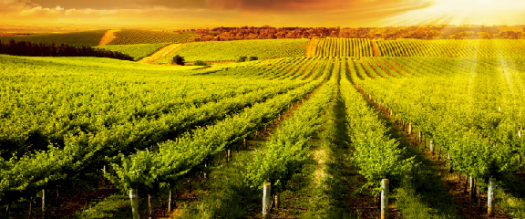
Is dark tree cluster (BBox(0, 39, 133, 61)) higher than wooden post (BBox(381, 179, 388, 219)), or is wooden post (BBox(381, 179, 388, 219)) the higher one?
dark tree cluster (BBox(0, 39, 133, 61))

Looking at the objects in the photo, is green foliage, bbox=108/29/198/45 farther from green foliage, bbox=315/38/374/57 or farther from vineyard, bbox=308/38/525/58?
vineyard, bbox=308/38/525/58

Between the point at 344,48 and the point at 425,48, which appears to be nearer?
the point at 425,48

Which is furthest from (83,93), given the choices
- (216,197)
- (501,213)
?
(501,213)

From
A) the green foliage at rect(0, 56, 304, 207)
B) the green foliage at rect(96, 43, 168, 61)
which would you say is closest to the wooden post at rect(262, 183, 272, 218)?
the green foliage at rect(0, 56, 304, 207)

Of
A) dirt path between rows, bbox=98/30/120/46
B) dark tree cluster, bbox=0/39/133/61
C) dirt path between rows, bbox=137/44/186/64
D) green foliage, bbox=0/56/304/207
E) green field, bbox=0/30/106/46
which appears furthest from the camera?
dirt path between rows, bbox=98/30/120/46

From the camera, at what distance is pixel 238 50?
128250 mm

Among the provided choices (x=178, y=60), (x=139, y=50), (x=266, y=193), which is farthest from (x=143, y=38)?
(x=266, y=193)

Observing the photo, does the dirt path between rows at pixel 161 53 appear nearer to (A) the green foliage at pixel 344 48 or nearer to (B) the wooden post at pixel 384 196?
(A) the green foliage at pixel 344 48

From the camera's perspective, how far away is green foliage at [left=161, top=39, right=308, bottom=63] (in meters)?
119

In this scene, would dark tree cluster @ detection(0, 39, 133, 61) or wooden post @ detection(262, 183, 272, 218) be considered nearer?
wooden post @ detection(262, 183, 272, 218)

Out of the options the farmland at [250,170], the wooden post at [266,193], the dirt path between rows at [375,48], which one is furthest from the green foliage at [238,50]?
the wooden post at [266,193]

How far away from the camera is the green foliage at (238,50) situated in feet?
390

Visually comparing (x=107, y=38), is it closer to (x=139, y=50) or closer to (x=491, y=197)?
(x=139, y=50)

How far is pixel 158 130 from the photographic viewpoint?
55.9 feet
